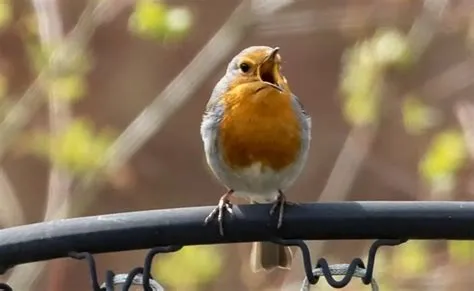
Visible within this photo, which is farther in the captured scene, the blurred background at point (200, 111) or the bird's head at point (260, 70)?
the blurred background at point (200, 111)

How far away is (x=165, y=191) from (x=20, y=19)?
152 centimetres

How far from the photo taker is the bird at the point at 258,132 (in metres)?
2.20

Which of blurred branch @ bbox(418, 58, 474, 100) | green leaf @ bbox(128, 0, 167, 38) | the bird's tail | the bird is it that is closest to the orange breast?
the bird

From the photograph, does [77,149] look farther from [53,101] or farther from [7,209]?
[7,209]

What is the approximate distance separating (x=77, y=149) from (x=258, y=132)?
67.7 inches

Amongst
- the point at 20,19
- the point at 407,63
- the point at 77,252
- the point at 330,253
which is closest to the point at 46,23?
the point at 20,19

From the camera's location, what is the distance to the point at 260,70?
222 centimetres

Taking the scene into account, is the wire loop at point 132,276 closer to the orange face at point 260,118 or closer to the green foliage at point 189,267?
the orange face at point 260,118

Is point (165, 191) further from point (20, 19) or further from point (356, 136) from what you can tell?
point (20, 19)

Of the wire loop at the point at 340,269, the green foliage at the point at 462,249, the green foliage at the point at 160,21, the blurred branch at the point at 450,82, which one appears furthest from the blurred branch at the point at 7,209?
the wire loop at the point at 340,269

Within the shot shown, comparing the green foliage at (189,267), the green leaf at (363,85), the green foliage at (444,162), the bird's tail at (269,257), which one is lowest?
the bird's tail at (269,257)

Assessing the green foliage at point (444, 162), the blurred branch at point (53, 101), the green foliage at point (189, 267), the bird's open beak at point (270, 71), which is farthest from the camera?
the green foliage at point (189, 267)

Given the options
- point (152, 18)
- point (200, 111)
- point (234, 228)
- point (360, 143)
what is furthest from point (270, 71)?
point (200, 111)

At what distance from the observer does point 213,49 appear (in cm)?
421
